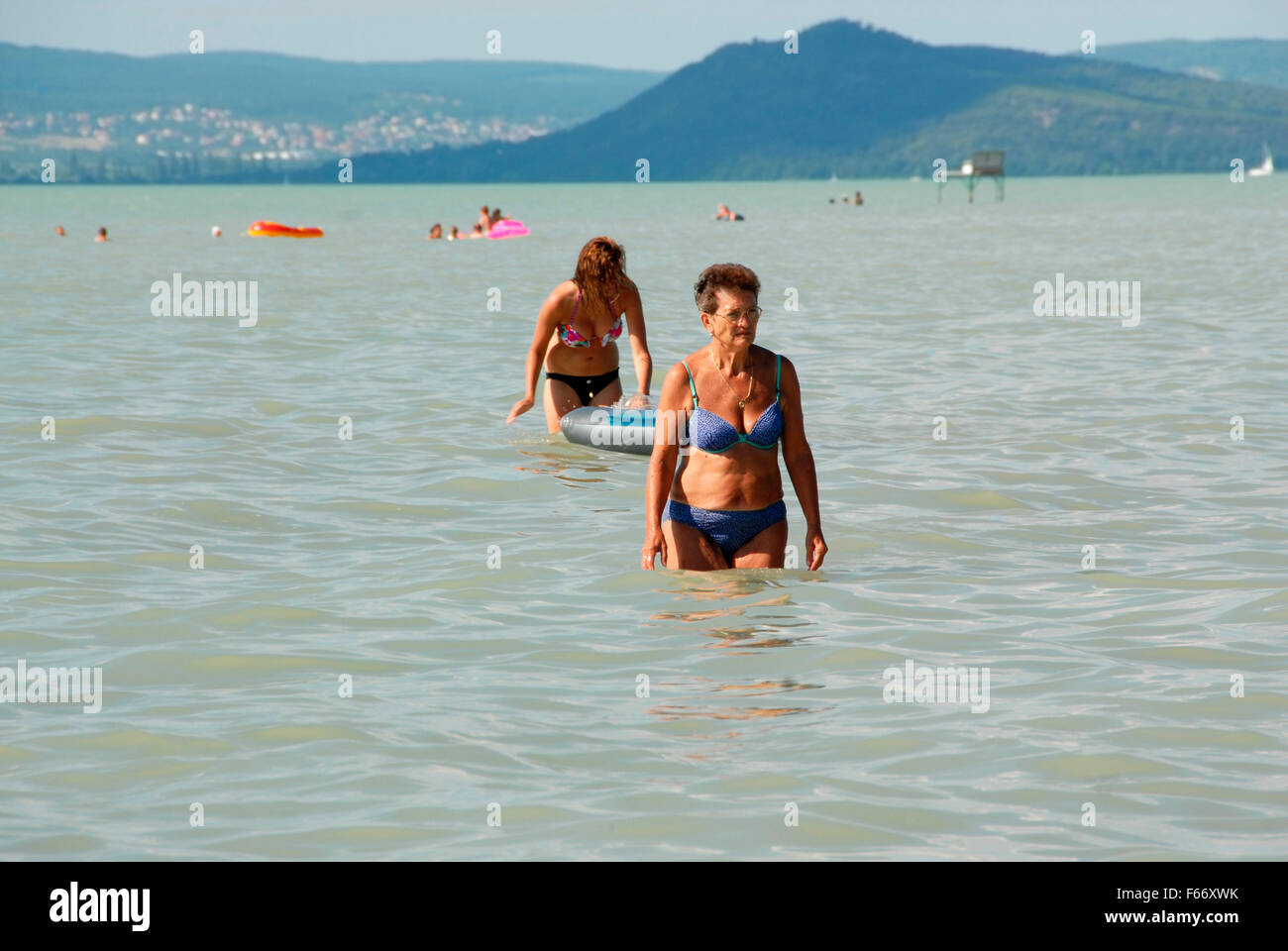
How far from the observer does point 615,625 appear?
23.6 feet

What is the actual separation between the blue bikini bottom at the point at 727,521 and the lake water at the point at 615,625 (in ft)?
0.65

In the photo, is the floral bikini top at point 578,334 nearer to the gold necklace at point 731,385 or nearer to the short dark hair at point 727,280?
the gold necklace at point 731,385

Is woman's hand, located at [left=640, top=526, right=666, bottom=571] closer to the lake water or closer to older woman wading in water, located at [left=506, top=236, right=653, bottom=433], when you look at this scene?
the lake water

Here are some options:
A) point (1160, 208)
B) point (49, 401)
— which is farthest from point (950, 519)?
point (1160, 208)

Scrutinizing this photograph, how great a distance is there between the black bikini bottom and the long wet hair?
0.77 meters

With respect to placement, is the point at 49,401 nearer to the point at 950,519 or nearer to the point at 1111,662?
the point at 950,519

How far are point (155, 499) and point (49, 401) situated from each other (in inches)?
192

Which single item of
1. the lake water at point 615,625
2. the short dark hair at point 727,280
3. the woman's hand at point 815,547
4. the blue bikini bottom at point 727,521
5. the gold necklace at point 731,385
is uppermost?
the short dark hair at point 727,280

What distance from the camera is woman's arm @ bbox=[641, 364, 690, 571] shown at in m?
7.17

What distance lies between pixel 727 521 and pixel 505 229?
46.4 meters

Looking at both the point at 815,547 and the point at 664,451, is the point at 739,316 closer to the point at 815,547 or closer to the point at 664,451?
the point at 664,451

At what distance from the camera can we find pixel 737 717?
5879mm

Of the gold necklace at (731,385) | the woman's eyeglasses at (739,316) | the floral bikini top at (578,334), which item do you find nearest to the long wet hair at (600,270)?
the floral bikini top at (578,334)

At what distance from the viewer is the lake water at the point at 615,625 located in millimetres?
5031
